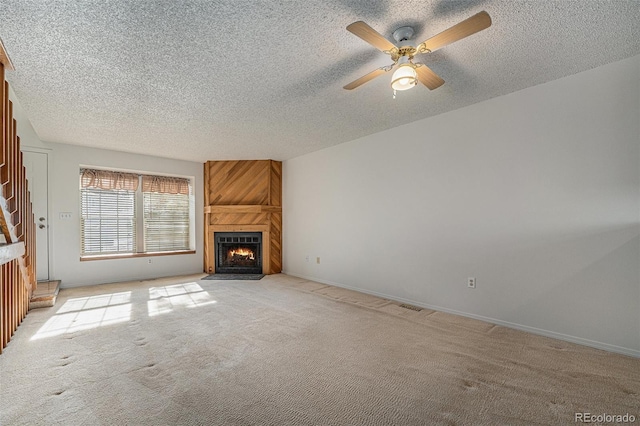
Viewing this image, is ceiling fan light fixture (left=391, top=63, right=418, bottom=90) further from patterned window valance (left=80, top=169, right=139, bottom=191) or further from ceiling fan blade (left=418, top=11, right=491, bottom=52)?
patterned window valance (left=80, top=169, right=139, bottom=191)

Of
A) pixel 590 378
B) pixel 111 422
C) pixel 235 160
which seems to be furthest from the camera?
pixel 235 160

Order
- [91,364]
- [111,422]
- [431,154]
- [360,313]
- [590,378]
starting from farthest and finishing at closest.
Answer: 1. [431,154]
2. [360,313]
3. [91,364]
4. [590,378]
5. [111,422]

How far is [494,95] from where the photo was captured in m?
3.08

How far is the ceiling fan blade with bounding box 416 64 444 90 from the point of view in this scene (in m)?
2.20

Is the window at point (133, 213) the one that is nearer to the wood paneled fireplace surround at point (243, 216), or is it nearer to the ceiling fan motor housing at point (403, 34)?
the wood paneled fireplace surround at point (243, 216)

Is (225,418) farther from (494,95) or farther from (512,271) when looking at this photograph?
(494,95)

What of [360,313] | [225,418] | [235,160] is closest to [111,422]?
[225,418]

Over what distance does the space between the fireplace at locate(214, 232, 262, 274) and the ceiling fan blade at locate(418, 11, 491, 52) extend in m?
4.79

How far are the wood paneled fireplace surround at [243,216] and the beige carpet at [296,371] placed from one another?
2509 millimetres

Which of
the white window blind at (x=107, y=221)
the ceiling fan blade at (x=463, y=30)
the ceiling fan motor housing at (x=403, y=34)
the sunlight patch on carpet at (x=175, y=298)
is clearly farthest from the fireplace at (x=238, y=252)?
the ceiling fan blade at (x=463, y=30)

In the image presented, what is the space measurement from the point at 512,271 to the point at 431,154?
165 centimetres

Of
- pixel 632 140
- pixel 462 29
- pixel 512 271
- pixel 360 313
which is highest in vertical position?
pixel 462 29

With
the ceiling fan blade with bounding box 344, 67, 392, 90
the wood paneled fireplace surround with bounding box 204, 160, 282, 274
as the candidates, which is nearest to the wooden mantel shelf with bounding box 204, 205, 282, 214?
the wood paneled fireplace surround with bounding box 204, 160, 282, 274

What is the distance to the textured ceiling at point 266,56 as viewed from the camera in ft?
6.05
